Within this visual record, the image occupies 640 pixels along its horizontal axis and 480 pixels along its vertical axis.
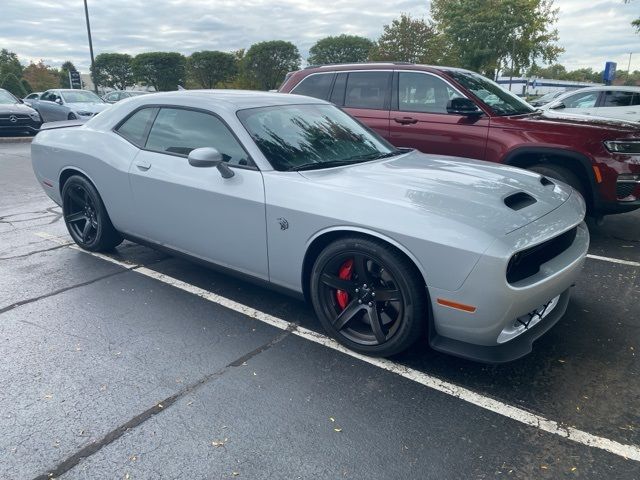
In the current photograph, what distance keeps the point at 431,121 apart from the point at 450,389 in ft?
12.7

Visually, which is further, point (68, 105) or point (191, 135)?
point (68, 105)

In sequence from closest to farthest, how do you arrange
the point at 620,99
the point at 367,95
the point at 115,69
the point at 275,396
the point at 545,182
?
the point at 275,396 → the point at 545,182 → the point at 367,95 → the point at 620,99 → the point at 115,69

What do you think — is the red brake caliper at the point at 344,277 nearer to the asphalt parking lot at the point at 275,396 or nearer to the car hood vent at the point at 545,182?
the asphalt parking lot at the point at 275,396

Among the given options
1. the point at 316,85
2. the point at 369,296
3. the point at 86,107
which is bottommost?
the point at 369,296

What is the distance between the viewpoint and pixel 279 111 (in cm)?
386

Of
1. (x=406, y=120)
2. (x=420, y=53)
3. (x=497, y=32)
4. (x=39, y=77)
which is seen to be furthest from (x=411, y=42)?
(x=39, y=77)

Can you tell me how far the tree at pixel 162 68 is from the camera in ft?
180

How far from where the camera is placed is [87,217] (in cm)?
493

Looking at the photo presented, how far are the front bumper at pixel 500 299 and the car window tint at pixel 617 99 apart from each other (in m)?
9.18

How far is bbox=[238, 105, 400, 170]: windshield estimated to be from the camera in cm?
347

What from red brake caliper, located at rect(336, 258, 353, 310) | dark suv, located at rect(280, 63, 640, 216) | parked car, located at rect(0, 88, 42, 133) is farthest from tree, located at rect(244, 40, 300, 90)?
red brake caliper, located at rect(336, 258, 353, 310)

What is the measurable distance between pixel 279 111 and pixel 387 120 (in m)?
2.61

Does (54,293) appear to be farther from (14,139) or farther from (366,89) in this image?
(14,139)

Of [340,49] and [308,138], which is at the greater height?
[340,49]
